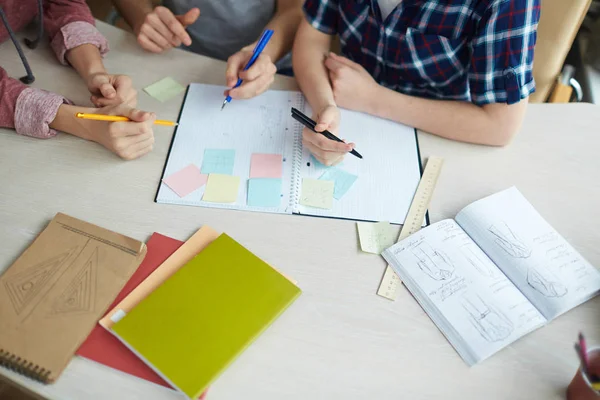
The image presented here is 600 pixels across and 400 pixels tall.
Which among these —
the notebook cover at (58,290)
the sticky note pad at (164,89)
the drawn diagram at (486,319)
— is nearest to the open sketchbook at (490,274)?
the drawn diagram at (486,319)

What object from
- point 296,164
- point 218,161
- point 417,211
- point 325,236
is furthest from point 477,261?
point 218,161

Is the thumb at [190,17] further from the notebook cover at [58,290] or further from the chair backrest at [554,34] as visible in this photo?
the chair backrest at [554,34]

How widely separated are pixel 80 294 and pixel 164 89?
20.8 inches

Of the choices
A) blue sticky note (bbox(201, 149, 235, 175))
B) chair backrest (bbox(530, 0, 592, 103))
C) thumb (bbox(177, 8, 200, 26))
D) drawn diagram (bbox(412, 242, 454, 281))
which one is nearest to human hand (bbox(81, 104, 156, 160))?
blue sticky note (bbox(201, 149, 235, 175))

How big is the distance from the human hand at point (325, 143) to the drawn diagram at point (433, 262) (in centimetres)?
23

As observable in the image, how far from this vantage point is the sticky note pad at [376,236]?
2.79 ft

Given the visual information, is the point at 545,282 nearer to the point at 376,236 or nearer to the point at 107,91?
the point at 376,236

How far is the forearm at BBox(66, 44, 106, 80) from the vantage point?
3.61 feet

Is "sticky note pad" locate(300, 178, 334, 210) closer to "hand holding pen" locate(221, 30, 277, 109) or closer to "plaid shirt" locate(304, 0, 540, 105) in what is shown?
"hand holding pen" locate(221, 30, 277, 109)

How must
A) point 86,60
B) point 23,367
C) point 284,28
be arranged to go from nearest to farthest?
1. point 23,367
2. point 86,60
3. point 284,28

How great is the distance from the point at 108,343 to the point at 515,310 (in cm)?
61

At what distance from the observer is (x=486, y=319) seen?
2.50 feet

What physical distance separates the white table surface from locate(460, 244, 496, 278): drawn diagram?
0.09 m

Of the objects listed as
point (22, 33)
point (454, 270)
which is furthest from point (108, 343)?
point (22, 33)
